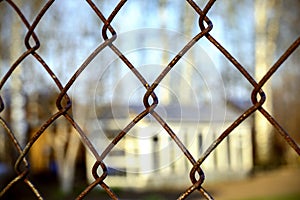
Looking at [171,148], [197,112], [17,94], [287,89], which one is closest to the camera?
[17,94]

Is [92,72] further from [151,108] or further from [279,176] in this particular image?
[151,108]

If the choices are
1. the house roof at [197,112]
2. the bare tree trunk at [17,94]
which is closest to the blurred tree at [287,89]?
the house roof at [197,112]

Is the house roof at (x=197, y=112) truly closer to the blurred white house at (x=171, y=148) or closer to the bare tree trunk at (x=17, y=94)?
the blurred white house at (x=171, y=148)

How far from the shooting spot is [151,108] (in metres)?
0.45

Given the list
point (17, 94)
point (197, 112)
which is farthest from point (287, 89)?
point (17, 94)

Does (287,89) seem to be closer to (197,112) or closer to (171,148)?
(197,112)

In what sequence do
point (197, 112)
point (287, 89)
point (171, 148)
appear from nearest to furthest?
point (171, 148), point (197, 112), point (287, 89)

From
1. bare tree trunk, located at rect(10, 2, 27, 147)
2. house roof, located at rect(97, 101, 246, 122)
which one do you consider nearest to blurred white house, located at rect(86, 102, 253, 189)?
house roof, located at rect(97, 101, 246, 122)

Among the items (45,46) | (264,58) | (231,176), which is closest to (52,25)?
(45,46)

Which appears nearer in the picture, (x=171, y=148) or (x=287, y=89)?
(x=171, y=148)

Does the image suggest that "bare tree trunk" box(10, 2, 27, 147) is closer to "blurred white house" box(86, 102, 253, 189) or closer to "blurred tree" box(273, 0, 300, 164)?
"blurred white house" box(86, 102, 253, 189)

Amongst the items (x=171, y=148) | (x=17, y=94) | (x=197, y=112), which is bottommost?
(x=171, y=148)

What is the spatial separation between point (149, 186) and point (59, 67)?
363 centimetres

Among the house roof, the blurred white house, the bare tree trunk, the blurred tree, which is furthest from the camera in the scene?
the blurred tree
